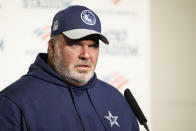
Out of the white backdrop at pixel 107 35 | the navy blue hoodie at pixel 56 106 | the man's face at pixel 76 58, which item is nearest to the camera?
the navy blue hoodie at pixel 56 106

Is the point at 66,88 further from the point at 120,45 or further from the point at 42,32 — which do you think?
the point at 120,45

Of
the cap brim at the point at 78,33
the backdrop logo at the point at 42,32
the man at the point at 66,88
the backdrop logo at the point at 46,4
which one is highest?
the backdrop logo at the point at 46,4

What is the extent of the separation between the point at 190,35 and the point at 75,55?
7.28 ft

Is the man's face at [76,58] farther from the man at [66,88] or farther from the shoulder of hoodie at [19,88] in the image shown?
the shoulder of hoodie at [19,88]

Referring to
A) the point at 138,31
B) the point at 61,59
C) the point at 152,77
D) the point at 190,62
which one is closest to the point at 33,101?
the point at 61,59

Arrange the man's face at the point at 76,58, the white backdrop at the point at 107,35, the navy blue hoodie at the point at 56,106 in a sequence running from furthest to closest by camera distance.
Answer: the white backdrop at the point at 107,35 → the man's face at the point at 76,58 → the navy blue hoodie at the point at 56,106

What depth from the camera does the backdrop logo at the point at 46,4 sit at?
2.67m

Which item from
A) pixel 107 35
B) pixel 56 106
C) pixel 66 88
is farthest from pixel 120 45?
pixel 56 106

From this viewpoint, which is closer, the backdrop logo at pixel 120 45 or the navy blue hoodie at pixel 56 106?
the navy blue hoodie at pixel 56 106

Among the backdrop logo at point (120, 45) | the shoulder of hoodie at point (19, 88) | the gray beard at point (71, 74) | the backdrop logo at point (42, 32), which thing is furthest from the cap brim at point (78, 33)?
the backdrop logo at point (120, 45)

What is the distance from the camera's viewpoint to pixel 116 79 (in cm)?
285

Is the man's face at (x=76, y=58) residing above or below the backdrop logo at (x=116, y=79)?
above

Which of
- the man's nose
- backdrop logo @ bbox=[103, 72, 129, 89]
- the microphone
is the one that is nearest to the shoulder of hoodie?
the man's nose

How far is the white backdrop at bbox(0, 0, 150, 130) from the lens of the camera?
2615mm
